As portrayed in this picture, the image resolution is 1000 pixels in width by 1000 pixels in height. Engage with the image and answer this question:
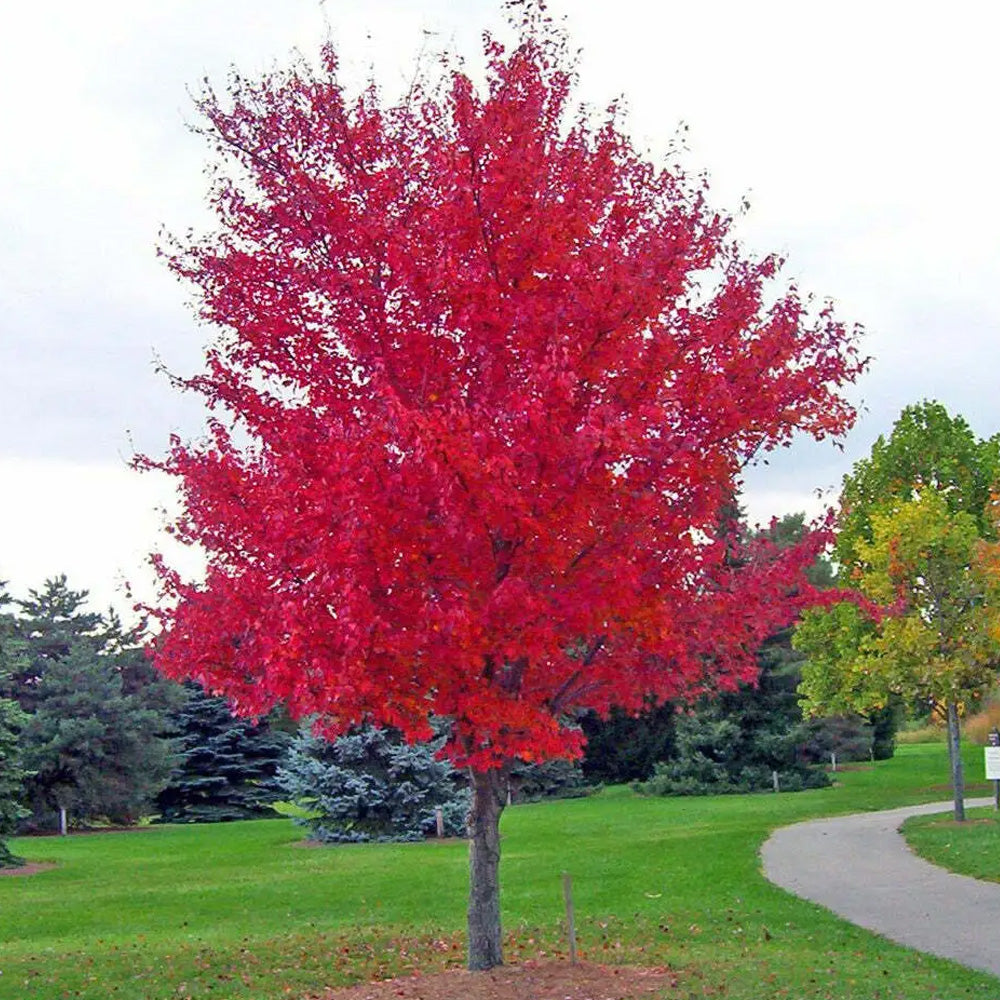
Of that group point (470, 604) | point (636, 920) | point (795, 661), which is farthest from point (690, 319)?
point (795, 661)

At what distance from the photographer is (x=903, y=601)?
23656mm

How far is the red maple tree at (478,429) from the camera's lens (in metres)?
8.01

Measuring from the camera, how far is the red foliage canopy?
8.00m

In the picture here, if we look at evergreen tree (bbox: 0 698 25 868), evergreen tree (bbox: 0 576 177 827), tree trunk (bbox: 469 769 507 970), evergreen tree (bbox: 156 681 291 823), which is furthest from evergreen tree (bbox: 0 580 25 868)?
tree trunk (bbox: 469 769 507 970)

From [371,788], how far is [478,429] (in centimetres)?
2074

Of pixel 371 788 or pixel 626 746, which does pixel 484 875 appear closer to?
pixel 371 788

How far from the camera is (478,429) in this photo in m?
7.99

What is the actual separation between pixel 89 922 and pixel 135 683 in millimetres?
27012

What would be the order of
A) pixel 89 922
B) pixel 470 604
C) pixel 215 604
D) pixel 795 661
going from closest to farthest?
1. pixel 470 604
2. pixel 215 604
3. pixel 89 922
4. pixel 795 661

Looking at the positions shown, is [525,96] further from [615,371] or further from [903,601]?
[903,601]

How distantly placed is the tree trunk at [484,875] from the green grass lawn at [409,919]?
146 cm

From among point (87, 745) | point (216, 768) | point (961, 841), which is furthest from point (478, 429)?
point (216, 768)

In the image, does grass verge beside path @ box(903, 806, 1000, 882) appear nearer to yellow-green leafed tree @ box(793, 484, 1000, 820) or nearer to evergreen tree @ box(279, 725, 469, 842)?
yellow-green leafed tree @ box(793, 484, 1000, 820)

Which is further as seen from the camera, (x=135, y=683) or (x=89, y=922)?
(x=135, y=683)
